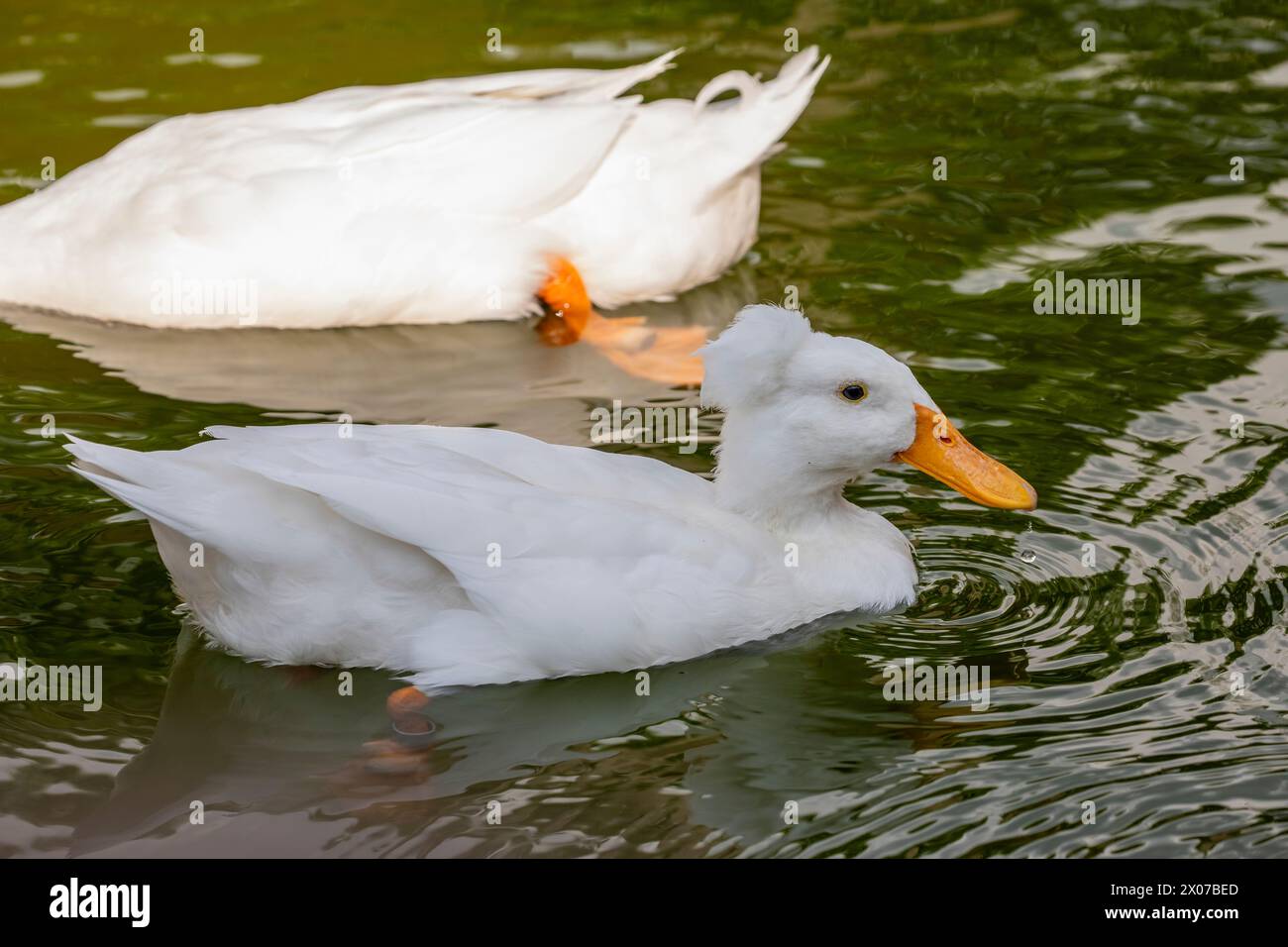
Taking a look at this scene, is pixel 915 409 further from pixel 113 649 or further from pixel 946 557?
pixel 113 649

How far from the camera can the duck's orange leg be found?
8289mm

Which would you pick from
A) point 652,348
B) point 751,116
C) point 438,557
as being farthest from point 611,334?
point 438,557

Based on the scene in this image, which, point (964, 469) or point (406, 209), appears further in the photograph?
point (406, 209)

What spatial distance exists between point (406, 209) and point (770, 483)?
2.84 metres

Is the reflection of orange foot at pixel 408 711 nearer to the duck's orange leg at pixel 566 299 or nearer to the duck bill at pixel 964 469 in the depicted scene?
the duck bill at pixel 964 469

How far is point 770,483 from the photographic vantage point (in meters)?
5.95

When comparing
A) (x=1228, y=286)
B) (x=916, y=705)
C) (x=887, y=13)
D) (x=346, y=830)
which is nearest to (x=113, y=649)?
(x=346, y=830)

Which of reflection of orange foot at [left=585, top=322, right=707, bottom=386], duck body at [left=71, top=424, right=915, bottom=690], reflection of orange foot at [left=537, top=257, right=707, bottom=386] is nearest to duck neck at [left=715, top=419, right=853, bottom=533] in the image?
duck body at [left=71, top=424, right=915, bottom=690]

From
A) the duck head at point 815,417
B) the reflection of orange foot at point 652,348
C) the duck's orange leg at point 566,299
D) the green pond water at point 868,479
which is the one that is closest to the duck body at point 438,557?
the green pond water at point 868,479

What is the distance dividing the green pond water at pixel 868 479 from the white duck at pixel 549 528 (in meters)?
0.17

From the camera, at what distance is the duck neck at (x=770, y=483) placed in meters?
5.93

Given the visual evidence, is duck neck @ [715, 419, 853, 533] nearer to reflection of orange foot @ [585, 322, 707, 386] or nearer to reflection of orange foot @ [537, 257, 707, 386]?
reflection of orange foot @ [585, 322, 707, 386]

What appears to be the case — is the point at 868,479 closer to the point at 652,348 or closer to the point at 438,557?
the point at 652,348
